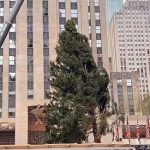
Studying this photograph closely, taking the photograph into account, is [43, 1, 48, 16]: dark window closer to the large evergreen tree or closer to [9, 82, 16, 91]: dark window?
[9, 82, 16, 91]: dark window

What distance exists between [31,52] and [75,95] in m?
51.9

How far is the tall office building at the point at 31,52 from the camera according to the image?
87375 mm

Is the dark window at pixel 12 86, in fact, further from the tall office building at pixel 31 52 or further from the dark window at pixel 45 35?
the dark window at pixel 45 35

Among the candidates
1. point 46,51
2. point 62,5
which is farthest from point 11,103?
point 62,5

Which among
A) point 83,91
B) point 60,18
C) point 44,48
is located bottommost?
point 83,91

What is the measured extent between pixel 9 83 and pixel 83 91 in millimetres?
52473

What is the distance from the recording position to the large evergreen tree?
39.7m

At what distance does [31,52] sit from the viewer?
9125cm

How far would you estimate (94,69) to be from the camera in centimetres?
4238

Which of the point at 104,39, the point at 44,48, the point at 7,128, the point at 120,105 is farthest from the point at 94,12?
the point at 120,105

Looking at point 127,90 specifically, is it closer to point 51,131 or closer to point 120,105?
point 120,105

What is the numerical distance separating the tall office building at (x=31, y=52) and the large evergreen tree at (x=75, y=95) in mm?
44017

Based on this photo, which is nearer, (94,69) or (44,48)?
(94,69)

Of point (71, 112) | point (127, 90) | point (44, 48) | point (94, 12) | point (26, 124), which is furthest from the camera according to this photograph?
point (127, 90)
